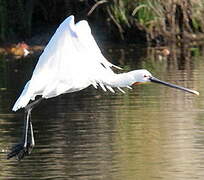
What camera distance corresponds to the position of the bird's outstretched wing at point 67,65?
1045 centimetres

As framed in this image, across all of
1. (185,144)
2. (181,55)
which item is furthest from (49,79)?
(181,55)

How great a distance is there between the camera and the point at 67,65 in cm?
1060

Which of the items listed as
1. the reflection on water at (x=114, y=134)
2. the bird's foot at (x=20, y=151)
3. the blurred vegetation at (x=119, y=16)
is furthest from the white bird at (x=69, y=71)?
the blurred vegetation at (x=119, y=16)

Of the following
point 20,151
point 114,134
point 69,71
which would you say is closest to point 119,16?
point 114,134

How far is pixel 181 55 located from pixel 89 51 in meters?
9.91

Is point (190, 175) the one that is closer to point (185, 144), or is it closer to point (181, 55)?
point (185, 144)

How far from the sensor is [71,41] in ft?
34.4

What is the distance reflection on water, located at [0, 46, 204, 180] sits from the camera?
9.66 meters

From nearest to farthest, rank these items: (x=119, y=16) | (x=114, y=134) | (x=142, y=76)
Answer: (x=142, y=76), (x=114, y=134), (x=119, y=16)

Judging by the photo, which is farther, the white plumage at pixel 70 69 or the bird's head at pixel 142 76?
the bird's head at pixel 142 76

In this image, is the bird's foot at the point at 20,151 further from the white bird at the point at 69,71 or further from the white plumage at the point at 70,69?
the white plumage at the point at 70,69

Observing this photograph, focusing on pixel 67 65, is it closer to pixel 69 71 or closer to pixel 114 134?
pixel 69 71

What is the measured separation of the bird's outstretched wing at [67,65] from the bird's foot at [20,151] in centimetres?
46

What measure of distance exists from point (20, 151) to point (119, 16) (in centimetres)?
1225
